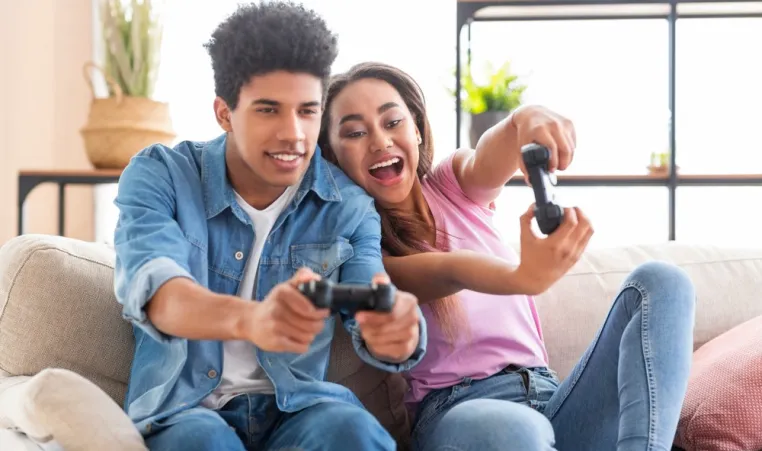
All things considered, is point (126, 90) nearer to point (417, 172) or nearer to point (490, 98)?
point (490, 98)

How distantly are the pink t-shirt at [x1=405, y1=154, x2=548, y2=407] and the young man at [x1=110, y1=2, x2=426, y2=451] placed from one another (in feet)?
0.63

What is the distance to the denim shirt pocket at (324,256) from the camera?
54.7 inches

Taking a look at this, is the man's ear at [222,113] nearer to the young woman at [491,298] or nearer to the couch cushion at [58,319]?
the young woman at [491,298]

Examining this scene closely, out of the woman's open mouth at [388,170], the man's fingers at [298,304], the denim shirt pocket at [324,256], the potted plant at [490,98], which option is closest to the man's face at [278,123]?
the denim shirt pocket at [324,256]

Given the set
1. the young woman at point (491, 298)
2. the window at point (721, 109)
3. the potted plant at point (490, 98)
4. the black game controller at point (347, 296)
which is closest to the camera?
the black game controller at point (347, 296)

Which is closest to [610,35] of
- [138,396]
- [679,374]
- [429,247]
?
[429,247]

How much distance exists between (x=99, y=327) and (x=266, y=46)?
536mm

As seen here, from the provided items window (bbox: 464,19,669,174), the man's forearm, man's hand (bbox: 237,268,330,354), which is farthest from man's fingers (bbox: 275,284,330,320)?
window (bbox: 464,19,669,174)

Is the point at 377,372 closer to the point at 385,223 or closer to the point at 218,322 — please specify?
the point at 385,223

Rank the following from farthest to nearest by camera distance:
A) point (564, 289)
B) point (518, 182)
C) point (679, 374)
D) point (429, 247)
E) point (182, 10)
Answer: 1. point (182, 10)
2. point (518, 182)
3. point (564, 289)
4. point (429, 247)
5. point (679, 374)

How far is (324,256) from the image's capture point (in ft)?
4.61

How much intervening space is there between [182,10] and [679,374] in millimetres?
2664

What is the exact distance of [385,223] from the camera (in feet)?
5.18

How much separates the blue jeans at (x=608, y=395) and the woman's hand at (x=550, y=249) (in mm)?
159
